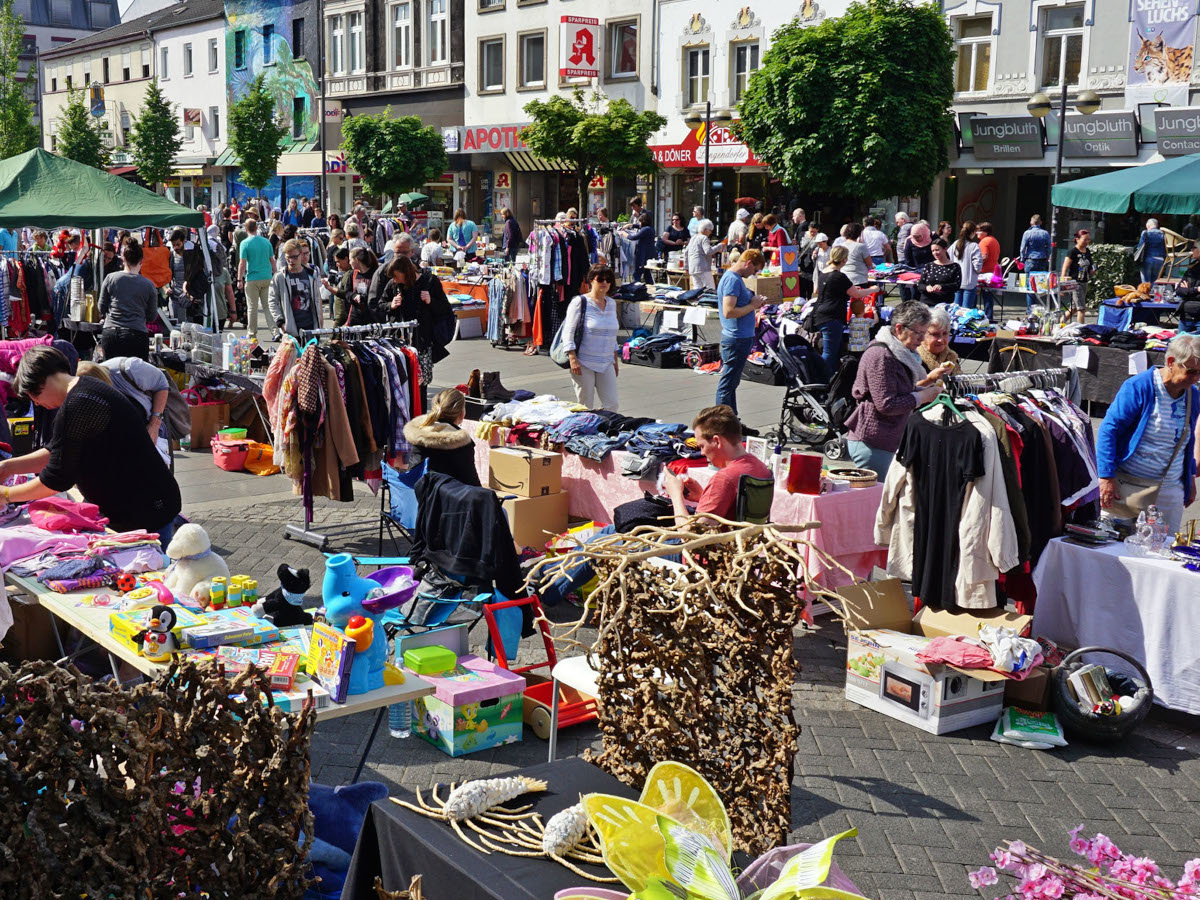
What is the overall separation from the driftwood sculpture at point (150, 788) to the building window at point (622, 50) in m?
31.6

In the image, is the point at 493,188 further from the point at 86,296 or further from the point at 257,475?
the point at 257,475

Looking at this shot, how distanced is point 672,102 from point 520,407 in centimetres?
2404

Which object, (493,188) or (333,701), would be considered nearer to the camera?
(333,701)

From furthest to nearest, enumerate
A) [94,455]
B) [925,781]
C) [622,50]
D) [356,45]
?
[356,45]
[622,50]
[94,455]
[925,781]

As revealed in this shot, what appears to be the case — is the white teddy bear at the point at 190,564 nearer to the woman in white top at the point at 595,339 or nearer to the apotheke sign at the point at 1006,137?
the woman in white top at the point at 595,339

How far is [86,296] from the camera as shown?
15.6 m

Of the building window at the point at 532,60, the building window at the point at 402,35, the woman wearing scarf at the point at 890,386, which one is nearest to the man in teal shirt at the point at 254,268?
the woman wearing scarf at the point at 890,386

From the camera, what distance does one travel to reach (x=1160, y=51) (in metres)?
22.7

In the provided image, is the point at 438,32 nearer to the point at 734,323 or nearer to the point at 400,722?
the point at 734,323

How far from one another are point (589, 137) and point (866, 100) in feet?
19.8

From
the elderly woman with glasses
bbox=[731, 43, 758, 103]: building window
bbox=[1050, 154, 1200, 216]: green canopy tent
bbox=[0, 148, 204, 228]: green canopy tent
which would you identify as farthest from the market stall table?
bbox=[731, 43, 758, 103]: building window

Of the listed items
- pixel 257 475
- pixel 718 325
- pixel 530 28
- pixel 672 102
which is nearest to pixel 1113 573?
pixel 257 475

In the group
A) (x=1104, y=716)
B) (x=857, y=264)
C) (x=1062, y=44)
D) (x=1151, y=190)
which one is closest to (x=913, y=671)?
(x=1104, y=716)

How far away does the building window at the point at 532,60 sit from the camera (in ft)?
116
